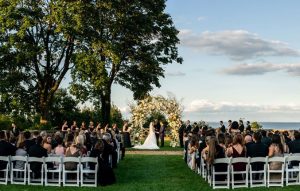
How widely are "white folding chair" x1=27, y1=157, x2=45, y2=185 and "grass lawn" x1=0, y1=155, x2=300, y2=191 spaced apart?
0.65m

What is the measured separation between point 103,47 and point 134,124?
Result: 7.33m

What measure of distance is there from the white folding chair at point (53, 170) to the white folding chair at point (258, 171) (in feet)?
19.1

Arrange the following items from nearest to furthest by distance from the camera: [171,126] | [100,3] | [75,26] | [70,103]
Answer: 1. [171,126]
2. [75,26]
3. [100,3]
4. [70,103]

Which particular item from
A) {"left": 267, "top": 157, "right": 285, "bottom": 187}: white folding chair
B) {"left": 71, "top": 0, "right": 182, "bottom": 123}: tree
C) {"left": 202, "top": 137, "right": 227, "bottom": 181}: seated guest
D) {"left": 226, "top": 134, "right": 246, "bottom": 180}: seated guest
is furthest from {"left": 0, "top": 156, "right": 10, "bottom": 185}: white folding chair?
{"left": 71, "top": 0, "right": 182, "bottom": 123}: tree


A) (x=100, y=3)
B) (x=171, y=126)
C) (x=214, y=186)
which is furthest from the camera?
(x=100, y=3)

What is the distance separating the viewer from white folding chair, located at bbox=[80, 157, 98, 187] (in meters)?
17.5

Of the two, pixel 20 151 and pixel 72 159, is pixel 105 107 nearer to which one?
pixel 20 151

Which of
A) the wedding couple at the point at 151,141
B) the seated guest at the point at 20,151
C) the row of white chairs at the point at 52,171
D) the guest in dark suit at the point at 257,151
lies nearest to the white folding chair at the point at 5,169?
the row of white chairs at the point at 52,171

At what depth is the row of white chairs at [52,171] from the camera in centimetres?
1750

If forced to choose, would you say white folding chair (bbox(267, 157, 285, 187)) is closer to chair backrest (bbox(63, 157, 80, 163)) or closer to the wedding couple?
chair backrest (bbox(63, 157, 80, 163))

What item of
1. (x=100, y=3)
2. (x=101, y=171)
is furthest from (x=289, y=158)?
(x=100, y=3)

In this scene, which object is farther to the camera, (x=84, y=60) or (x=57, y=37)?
(x=57, y=37)

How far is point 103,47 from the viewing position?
4412cm

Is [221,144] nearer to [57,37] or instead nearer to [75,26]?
[75,26]
